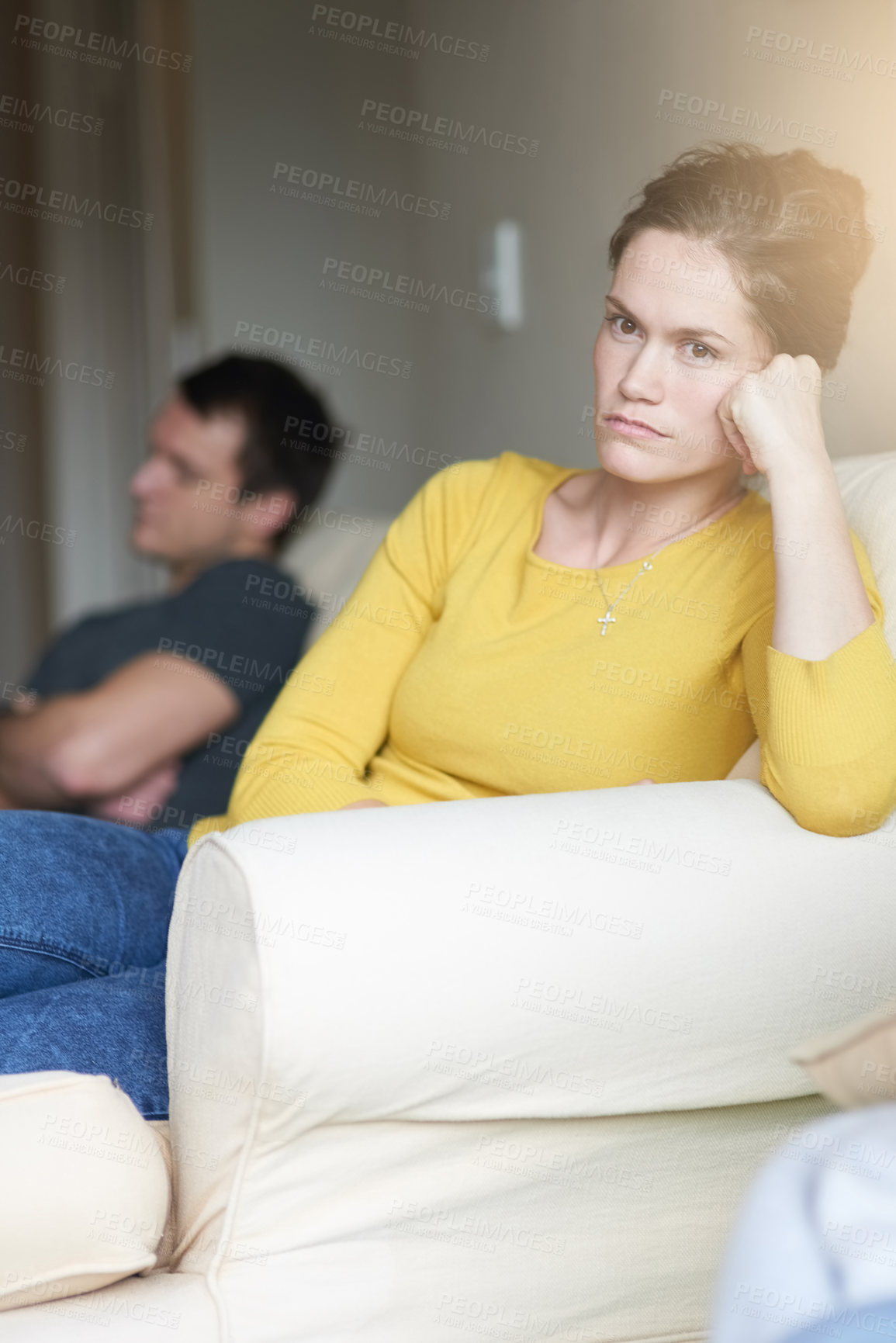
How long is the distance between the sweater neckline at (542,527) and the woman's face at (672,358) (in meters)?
0.06

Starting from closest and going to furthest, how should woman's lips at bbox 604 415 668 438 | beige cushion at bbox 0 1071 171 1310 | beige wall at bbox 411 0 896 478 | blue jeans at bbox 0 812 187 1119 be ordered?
beige cushion at bbox 0 1071 171 1310 → blue jeans at bbox 0 812 187 1119 → woman's lips at bbox 604 415 668 438 → beige wall at bbox 411 0 896 478

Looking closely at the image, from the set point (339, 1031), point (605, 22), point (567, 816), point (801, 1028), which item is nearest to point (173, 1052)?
point (339, 1031)

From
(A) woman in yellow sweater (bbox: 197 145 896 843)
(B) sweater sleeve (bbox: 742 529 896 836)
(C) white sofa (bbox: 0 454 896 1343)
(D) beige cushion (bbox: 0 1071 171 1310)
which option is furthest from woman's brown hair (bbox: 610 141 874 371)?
(D) beige cushion (bbox: 0 1071 171 1310)

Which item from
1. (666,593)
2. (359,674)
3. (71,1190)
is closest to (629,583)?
(666,593)

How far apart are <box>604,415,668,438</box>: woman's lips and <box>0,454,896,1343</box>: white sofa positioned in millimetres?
359

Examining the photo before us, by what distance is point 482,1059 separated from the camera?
785 millimetres

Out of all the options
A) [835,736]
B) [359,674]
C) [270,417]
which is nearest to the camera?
[835,736]

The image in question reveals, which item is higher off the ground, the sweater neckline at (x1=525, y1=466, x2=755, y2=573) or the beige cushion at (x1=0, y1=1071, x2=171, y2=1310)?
the sweater neckline at (x1=525, y1=466, x2=755, y2=573)

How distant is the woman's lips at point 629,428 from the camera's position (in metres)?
1.12

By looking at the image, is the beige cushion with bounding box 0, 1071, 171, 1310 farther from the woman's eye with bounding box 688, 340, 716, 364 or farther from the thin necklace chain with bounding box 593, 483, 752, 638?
the woman's eye with bounding box 688, 340, 716, 364

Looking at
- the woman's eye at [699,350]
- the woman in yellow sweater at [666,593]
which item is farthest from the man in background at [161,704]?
the woman's eye at [699,350]

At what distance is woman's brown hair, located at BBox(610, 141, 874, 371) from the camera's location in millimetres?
1093

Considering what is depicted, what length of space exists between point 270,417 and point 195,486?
171 mm

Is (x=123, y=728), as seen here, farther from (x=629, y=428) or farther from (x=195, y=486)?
(x=629, y=428)
